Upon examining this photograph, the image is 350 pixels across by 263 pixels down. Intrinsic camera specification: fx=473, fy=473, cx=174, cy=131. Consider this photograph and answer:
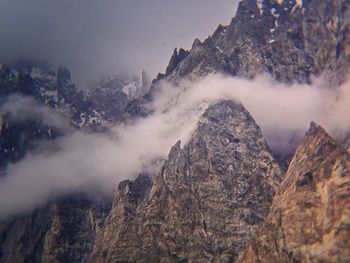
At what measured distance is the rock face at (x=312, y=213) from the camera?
116 m

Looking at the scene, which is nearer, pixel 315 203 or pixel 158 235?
pixel 315 203

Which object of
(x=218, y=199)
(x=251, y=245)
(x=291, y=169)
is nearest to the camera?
(x=251, y=245)

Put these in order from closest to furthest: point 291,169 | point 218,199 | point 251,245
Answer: point 251,245 < point 291,169 < point 218,199

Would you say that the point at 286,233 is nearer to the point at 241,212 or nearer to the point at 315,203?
the point at 315,203

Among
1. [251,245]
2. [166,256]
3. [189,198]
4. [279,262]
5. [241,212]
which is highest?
[189,198]

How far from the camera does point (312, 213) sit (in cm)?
13012

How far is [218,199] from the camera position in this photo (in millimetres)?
193250

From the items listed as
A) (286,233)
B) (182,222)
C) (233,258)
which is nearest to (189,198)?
(182,222)

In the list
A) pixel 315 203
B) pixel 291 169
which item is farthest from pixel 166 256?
pixel 315 203

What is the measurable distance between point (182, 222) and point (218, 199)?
57.0ft

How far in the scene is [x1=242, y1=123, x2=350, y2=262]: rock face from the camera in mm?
116438

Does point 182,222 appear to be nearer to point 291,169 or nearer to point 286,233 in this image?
point 291,169

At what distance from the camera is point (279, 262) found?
130000mm

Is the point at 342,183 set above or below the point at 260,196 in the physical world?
below
